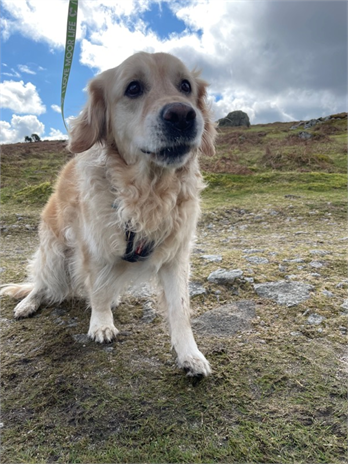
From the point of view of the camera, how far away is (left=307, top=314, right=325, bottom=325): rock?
89.3 inches

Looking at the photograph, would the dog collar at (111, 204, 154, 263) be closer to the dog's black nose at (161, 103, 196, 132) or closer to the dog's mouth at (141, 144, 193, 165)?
the dog's mouth at (141, 144, 193, 165)

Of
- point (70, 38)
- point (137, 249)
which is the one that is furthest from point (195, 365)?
point (70, 38)

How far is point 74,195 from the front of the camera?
9.42 feet

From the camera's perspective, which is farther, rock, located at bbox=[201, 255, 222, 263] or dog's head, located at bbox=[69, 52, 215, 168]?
rock, located at bbox=[201, 255, 222, 263]

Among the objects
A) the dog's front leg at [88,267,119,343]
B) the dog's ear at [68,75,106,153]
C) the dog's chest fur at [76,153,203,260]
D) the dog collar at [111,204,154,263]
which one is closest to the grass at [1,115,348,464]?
the dog's front leg at [88,267,119,343]

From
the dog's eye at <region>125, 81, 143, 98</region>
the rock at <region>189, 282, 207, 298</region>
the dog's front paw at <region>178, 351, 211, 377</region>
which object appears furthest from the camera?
the rock at <region>189, 282, 207, 298</region>

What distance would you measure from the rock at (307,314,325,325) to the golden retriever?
87cm

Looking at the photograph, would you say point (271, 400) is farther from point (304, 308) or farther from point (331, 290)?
point (331, 290)

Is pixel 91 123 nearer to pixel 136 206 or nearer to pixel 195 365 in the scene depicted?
pixel 136 206

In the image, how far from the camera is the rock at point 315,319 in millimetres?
2268

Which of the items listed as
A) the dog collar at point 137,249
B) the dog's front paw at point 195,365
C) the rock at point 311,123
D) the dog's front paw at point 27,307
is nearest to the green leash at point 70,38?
the dog collar at point 137,249

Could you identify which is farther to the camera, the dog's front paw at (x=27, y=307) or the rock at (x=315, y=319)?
the dog's front paw at (x=27, y=307)

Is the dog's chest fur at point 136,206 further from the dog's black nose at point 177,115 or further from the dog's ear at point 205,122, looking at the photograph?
the dog's ear at point 205,122

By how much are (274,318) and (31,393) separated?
1638 millimetres
